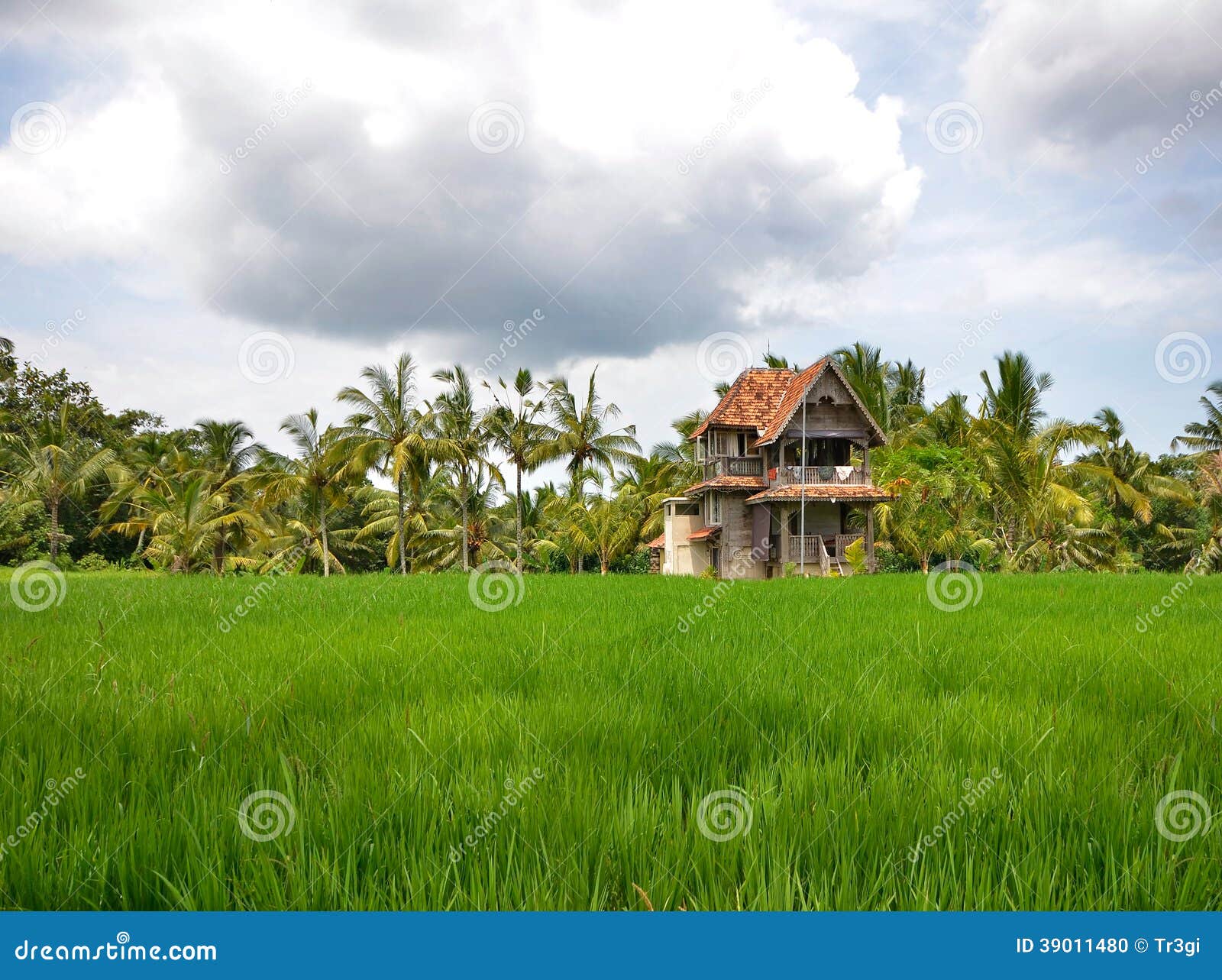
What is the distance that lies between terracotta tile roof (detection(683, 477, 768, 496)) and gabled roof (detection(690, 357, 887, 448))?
1.45 metres

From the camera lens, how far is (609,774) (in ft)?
8.40

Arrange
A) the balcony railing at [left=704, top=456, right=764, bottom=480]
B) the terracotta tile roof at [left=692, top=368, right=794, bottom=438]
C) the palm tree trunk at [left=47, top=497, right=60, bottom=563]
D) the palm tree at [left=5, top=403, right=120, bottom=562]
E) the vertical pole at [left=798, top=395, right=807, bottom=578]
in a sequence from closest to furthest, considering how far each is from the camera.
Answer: the vertical pole at [left=798, top=395, right=807, bottom=578] → the terracotta tile roof at [left=692, top=368, right=794, bottom=438] → the balcony railing at [left=704, top=456, right=764, bottom=480] → the palm tree trunk at [left=47, top=497, right=60, bottom=563] → the palm tree at [left=5, top=403, right=120, bottom=562]

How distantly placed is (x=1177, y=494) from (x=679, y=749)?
1598 inches

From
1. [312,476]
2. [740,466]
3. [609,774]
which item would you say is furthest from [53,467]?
[609,774]

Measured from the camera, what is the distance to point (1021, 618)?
7.23 metres

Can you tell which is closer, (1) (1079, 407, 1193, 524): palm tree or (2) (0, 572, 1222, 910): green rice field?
(2) (0, 572, 1222, 910): green rice field

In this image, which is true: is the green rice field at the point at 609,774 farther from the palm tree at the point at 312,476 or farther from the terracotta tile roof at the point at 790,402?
the palm tree at the point at 312,476

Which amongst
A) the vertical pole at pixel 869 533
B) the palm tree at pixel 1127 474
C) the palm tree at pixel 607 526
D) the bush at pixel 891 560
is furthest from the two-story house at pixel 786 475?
the palm tree at pixel 1127 474

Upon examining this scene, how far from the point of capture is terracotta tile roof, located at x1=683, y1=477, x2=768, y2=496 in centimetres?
2767

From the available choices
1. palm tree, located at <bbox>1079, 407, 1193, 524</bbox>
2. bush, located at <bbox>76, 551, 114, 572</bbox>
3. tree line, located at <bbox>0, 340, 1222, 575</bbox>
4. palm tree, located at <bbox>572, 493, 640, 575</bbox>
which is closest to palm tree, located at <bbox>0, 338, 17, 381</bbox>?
tree line, located at <bbox>0, 340, 1222, 575</bbox>

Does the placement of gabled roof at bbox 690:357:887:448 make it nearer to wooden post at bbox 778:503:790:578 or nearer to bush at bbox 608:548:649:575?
wooden post at bbox 778:503:790:578

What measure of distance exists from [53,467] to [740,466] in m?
31.6

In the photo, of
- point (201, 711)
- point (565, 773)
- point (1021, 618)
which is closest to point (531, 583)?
point (1021, 618)

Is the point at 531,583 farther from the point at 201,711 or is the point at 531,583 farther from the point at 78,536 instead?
the point at 78,536
